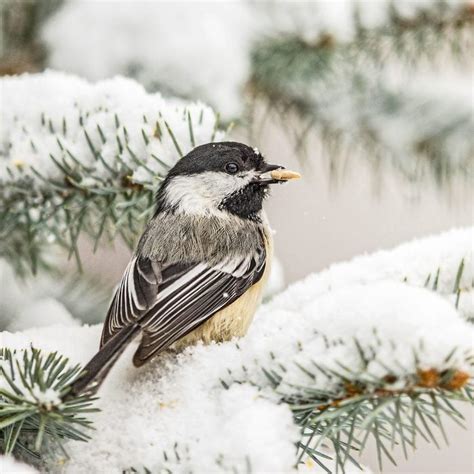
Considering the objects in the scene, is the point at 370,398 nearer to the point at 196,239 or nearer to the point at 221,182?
the point at 196,239

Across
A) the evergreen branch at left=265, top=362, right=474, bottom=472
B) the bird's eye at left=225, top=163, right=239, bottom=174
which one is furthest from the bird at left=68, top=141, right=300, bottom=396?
the evergreen branch at left=265, top=362, right=474, bottom=472

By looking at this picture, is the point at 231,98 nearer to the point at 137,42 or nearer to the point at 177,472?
the point at 137,42

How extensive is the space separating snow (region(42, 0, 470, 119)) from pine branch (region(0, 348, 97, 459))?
0.82 meters

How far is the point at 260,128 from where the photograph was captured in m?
1.80

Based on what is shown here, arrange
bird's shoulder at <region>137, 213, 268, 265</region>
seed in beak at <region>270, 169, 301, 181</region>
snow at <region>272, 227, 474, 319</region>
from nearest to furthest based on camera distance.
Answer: snow at <region>272, 227, 474, 319</region> < bird's shoulder at <region>137, 213, 268, 265</region> < seed in beak at <region>270, 169, 301, 181</region>

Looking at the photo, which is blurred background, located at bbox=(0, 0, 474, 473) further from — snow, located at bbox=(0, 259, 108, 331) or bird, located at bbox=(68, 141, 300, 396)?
bird, located at bbox=(68, 141, 300, 396)

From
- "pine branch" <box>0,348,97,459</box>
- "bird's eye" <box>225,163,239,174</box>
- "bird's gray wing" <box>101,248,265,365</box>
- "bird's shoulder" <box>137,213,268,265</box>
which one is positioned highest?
"bird's eye" <box>225,163,239,174</box>

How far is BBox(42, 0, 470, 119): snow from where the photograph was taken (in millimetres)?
1534

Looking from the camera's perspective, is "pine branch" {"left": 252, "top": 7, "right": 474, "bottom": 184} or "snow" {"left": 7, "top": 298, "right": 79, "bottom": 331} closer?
"snow" {"left": 7, "top": 298, "right": 79, "bottom": 331}

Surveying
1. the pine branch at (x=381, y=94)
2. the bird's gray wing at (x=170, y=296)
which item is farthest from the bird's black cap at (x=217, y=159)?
A: the pine branch at (x=381, y=94)

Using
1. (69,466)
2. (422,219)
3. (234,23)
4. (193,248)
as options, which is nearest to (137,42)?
(234,23)

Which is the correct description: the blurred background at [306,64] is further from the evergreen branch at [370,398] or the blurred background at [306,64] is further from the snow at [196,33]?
the evergreen branch at [370,398]

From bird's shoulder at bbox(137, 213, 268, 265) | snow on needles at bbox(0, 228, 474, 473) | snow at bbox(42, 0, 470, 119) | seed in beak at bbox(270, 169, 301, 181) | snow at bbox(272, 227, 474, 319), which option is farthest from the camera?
snow at bbox(42, 0, 470, 119)

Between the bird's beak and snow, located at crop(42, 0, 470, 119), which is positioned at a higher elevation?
snow, located at crop(42, 0, 470, 119)
